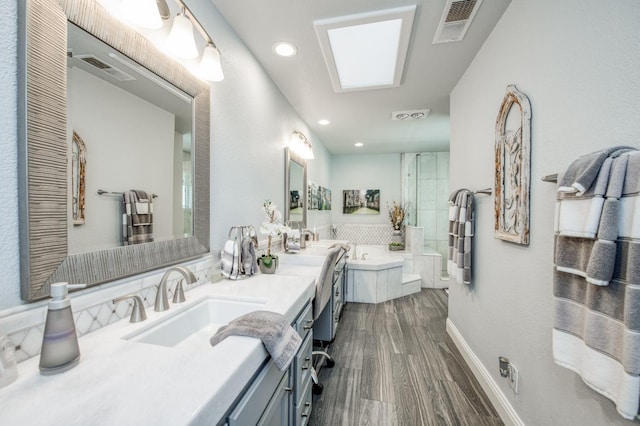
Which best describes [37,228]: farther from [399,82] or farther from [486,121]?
[399,82]

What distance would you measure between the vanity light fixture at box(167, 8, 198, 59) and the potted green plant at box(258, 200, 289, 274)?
1.11 metres

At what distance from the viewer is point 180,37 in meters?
1.10

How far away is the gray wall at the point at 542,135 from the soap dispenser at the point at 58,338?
1675 millimetres

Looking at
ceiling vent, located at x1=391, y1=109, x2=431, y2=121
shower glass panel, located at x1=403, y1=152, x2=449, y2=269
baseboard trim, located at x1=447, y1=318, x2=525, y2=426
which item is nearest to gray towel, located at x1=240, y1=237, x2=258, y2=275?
baseboard trim, located at x1=447, y1=318, x2=525, y2=426

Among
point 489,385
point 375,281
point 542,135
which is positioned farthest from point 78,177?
point 375,281

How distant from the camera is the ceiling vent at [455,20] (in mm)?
1465

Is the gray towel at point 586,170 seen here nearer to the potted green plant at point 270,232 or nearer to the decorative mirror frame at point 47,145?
the potted green plant at point 270,232

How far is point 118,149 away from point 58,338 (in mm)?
631

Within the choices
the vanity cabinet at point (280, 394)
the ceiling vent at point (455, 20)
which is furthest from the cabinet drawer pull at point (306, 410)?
the ceiling vent at point (455, 20)

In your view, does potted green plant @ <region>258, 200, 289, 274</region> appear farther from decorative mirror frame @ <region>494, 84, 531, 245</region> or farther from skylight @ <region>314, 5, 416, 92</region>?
decorative mirror frame @ <region>494, 84, 531, 245</region>

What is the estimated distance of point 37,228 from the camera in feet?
2.33

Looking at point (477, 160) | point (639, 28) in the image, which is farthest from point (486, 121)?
point (639, 28)

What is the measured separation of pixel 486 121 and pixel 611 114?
1033 millimetres

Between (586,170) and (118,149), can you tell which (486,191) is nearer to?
(586,170)
